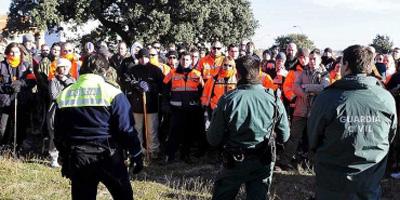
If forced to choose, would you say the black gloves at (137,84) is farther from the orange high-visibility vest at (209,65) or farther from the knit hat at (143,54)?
the orange high-visibility vest at (209,65)

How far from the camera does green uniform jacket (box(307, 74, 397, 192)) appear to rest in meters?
3.24

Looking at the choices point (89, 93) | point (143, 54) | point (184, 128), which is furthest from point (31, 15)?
point (89, 93)

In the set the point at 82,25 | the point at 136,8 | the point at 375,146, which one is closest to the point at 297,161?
the point at 375,146

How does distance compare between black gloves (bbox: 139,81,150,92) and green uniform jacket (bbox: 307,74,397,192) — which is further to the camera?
black gloves (bbox: 139,81,150,92)

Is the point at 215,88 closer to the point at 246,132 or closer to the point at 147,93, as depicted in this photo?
the point at 147,93

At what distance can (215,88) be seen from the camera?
300 inches

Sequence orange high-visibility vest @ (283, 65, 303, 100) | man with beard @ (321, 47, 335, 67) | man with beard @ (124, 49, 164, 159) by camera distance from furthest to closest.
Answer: man with beard @ (321, 47, 335, 67)
man with beard @ (124, 49, 164, 159)
orange high-visibility vest @ (283, 65, 303, 100)

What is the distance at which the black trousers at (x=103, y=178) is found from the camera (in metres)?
4.07

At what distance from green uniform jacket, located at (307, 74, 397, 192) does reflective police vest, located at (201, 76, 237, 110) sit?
4.20 metres

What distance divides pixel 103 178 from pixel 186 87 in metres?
4.14

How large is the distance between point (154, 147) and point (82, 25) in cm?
2214

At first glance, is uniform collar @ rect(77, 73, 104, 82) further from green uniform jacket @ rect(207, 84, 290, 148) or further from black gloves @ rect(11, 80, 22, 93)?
black gloves @ rect(11, 80, 22, 93)

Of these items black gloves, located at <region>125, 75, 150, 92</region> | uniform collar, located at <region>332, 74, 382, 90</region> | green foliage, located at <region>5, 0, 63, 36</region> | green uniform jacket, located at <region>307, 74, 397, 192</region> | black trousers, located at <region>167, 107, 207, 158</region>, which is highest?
green foliage, located at <region>5, 0, 63, 36</region>

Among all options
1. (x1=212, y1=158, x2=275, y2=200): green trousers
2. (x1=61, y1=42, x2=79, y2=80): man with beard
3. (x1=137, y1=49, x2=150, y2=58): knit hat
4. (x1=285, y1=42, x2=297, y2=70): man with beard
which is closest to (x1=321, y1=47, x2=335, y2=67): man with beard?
(x1=285, y1=42, x2=297, y2=70): man with beard
